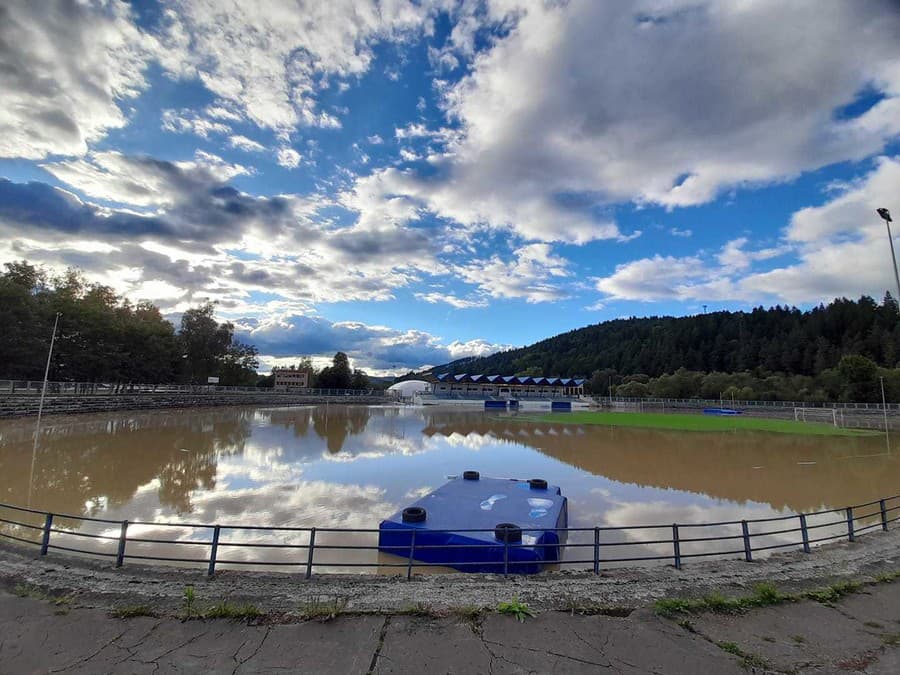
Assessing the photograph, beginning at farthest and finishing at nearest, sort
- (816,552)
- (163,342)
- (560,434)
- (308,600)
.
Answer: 1. (163,342)
2. (560,434)
3. (816,552)
4. (308,600)

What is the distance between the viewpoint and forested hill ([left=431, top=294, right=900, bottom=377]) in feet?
288

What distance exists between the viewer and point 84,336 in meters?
48.0

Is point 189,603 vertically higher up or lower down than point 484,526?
higher up

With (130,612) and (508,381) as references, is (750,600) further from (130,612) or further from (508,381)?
(508,381)

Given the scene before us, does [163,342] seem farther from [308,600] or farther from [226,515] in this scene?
[308,600]

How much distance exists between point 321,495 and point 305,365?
149 metres

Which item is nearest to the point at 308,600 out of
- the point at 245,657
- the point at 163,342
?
the point at 245,657

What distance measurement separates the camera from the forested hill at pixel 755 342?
288 feet

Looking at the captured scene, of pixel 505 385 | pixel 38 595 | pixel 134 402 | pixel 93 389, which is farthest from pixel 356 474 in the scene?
pixel 505 385

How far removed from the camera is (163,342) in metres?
59.0

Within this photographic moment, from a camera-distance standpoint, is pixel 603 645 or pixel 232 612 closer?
pixel 603 645

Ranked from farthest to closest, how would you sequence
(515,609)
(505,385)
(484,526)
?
(505,385), (484,526), (515,609)

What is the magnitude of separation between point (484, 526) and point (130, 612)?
697cm

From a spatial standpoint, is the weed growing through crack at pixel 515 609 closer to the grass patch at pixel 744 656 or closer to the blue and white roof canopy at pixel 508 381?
the grass patch at pixel 744 656
